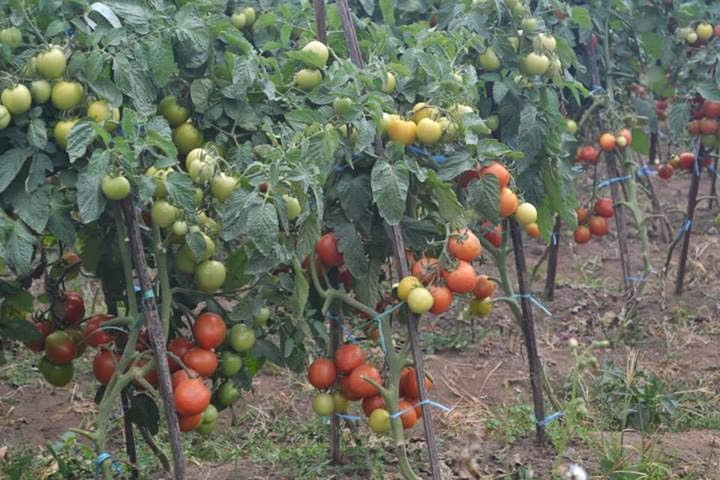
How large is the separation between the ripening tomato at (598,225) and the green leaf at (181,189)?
277 cm

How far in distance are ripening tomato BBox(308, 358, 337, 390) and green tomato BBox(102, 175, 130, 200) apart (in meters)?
0.76

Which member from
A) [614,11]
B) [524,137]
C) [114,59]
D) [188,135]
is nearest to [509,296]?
[524,137]

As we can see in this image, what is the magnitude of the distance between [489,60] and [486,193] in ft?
1.93

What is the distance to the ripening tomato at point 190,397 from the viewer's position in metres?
2.48

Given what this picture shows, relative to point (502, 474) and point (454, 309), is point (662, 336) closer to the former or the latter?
point (454, 309)

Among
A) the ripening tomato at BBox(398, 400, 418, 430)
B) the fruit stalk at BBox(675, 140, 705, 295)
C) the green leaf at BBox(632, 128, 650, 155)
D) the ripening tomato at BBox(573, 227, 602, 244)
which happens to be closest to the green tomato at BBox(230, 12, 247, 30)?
the ripening tomato at BBox(398, 400, 418, 430)

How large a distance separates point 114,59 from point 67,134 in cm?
21

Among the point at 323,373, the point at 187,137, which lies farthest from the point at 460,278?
the point at 187,137

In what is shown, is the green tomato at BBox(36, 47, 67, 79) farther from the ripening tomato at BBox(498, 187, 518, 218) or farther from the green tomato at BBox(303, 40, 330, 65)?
the ripening tomato at BBox(498, 187, 518, 218)

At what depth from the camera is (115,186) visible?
Result: 2.29 metres

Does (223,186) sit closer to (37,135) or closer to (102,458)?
(37,135)

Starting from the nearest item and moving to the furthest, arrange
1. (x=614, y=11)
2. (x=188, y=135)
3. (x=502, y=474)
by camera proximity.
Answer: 1. (x=188, y=135)
2. (x=502, y=474)
3. (x=614, y=11)

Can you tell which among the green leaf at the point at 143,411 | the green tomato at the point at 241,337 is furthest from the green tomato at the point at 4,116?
the green leaf at the point at 143,411

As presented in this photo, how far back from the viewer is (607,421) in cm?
368
